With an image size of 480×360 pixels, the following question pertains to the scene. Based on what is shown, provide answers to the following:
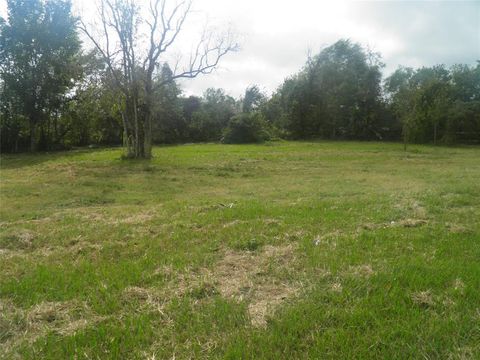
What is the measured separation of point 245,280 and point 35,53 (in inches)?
1501

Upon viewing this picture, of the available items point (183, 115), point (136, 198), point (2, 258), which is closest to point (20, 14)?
point (183, 115)

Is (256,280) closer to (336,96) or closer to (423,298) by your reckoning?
(423,298)

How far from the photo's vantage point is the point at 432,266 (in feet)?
15.7

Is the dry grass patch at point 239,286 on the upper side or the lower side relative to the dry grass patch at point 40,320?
upper

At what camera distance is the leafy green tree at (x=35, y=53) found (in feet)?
110

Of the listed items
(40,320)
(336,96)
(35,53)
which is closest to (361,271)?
(40,320)

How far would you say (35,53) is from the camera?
34469 millimetres

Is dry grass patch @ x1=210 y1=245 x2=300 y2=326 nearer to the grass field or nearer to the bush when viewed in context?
the grass field

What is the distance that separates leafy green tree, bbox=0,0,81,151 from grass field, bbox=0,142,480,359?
29.7 meters

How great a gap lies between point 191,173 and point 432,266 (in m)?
14.6

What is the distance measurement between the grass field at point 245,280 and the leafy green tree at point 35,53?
2968cm

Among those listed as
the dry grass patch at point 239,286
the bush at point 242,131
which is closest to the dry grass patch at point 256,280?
the dry grass patch at point 239,286

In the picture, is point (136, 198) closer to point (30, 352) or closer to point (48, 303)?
point (48, 303)

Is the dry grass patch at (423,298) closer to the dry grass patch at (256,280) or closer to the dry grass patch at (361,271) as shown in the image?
the dry grass patch at (361,271)
